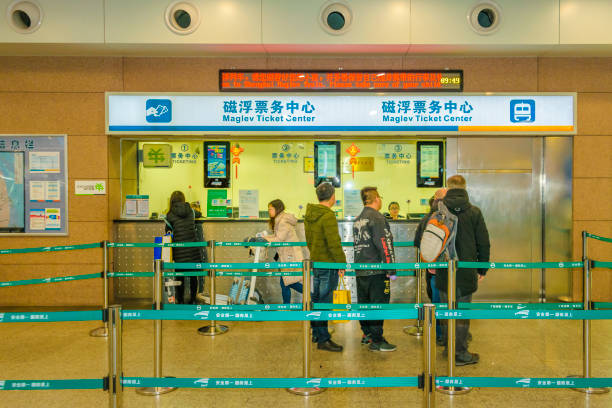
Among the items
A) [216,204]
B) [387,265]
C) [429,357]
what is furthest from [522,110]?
[429,357]

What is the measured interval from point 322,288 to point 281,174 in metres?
3.74

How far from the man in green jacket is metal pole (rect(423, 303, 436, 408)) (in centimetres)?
219

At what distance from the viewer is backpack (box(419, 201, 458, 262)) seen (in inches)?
197

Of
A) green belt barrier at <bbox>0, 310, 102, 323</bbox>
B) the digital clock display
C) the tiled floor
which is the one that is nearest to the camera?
green belt barrier at <bbox>0, 310, 102, 323</bbox>

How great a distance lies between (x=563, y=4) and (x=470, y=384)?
5887 mm

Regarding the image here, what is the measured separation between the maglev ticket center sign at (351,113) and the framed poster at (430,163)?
1.01m

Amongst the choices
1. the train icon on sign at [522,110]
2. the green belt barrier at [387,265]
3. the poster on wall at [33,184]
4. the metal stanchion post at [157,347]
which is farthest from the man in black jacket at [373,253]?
the poster on wall at [33,184]

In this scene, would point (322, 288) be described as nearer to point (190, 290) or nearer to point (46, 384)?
point (190, 290)

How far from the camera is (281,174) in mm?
9016

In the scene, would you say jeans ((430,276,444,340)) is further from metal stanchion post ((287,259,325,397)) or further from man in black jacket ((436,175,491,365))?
metal stanchion post ((287,259,325,397))

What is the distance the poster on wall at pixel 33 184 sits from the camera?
303 inches

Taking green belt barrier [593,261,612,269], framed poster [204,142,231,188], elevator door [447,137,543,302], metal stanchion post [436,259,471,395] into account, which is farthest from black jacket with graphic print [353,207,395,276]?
framed poster [204,142,231,188]

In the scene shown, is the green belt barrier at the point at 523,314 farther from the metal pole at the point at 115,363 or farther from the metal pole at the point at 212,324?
the metal pole at the point at 212,324

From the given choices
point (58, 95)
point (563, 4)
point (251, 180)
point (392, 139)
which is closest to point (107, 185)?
point (58, 95)
